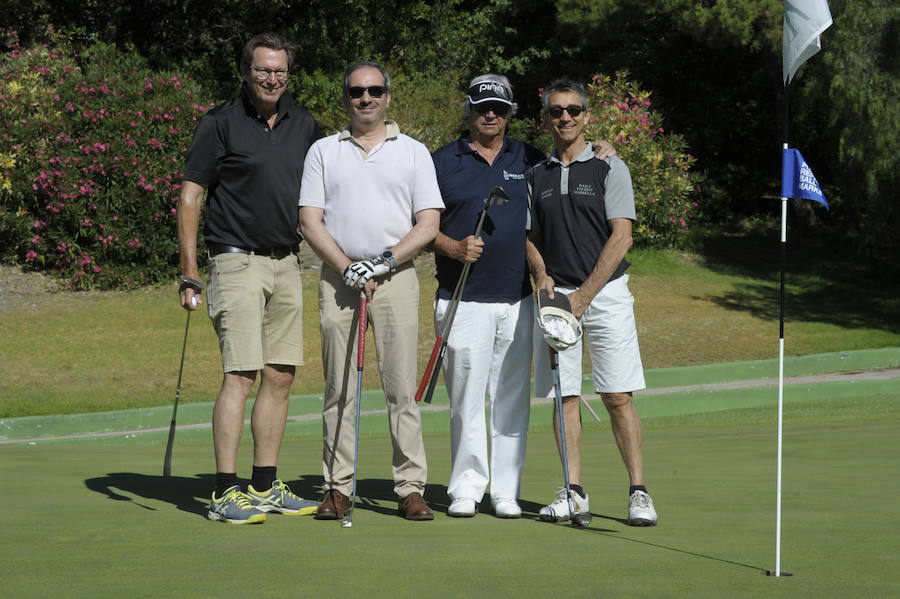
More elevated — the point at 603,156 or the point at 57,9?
the point at 57,9

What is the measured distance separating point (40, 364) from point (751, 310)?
428 inches

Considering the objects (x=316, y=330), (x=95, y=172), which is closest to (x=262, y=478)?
(x=316, y=330)

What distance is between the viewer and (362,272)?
5.30 metres

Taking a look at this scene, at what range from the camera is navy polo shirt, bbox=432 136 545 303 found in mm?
5793

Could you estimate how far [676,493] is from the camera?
637 cm

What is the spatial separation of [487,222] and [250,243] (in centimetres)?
110

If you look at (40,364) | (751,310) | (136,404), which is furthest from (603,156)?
(751,310)

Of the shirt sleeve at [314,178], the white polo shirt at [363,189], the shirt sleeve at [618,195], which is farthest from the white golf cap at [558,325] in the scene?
the shirt sleeve at [314,178]

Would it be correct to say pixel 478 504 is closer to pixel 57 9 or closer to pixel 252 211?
pixel 252 211

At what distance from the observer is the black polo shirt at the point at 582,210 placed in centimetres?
560

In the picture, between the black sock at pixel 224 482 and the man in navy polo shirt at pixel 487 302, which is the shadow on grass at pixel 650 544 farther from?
the black sock at pixel 224 482

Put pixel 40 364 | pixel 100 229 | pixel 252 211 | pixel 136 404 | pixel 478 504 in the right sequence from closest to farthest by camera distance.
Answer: pixel 252 211, pixel 478 504, pixel 136 404, pixel 40 364, pixel 100 229

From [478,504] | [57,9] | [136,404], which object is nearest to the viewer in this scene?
[478,504]

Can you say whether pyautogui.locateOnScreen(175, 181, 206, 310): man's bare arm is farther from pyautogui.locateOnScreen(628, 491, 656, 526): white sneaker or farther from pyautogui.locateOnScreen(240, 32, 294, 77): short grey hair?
pyautogui.locateOnScreen(628, 491, 656, 526): white sneaker
